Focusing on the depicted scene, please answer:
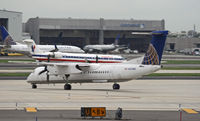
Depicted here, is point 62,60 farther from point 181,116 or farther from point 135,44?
point 135,44

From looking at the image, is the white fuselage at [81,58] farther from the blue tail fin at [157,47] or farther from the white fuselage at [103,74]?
the blue tail fin at [157,47]

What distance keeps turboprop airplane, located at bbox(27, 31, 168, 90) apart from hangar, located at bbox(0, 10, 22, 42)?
281ft

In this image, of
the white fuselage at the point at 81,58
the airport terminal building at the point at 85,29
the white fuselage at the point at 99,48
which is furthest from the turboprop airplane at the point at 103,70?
the airport terminal building at the point at 85,29

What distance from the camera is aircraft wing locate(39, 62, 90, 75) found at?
157 feet

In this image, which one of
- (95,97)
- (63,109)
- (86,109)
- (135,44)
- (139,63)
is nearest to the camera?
(86,109)

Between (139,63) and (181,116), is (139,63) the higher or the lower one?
the higher one

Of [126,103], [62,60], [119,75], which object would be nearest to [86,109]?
[126,103]

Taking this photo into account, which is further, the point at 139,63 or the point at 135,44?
the point at 135,44

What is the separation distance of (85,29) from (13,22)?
1311 inches

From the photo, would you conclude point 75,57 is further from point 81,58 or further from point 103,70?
point 103,70

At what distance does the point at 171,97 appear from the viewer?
134ft

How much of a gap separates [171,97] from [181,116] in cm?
1183

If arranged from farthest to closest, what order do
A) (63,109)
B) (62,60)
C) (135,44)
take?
1. (135,44)
2. (62,60)
3. (63,109)

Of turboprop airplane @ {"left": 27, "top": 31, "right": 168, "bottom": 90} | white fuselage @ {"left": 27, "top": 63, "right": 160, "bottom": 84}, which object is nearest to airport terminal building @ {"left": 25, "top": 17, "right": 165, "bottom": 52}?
white fuselage @ {"left": 27, "top": 63, "right": 160, "bottom": 84}
